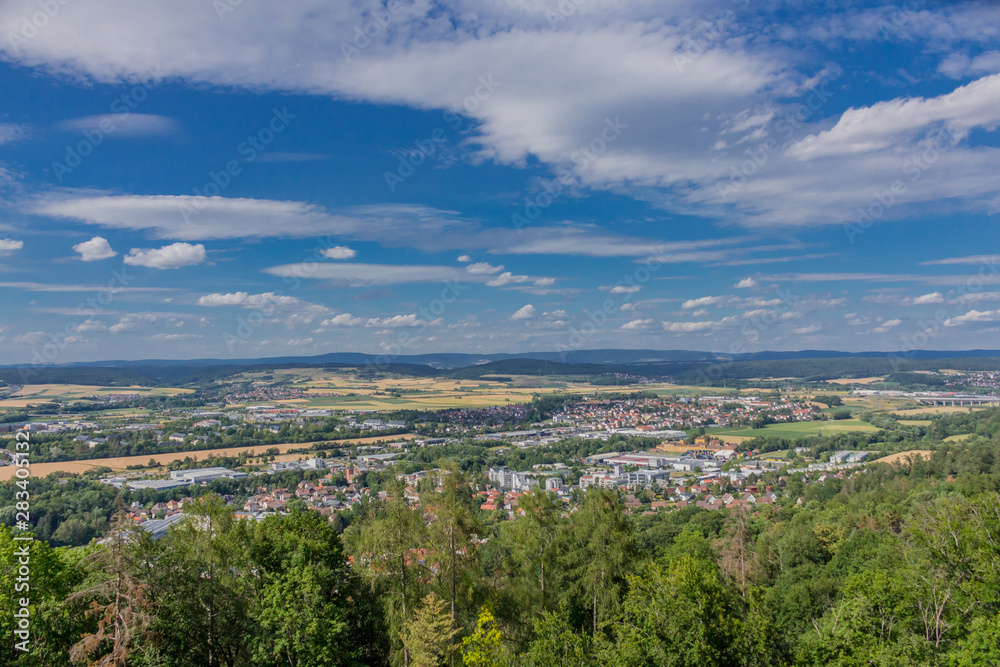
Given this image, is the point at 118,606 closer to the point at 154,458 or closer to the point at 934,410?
the point at 154,458

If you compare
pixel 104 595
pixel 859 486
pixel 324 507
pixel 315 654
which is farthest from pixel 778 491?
pixel 104 595

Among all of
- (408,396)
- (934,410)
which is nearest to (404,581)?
(934,410)

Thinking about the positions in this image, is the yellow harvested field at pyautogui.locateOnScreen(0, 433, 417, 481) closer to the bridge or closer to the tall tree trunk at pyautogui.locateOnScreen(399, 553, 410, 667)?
the tall tree trunk at pyautogui.locateOnScreen(399, 553, 410, 667)

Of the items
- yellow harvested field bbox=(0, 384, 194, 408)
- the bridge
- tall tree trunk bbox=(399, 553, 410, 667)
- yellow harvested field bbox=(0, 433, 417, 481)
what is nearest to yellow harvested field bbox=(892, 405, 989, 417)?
the bridge

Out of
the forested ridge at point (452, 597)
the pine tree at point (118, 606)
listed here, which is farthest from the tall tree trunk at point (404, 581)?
the pine tree at point (118, 606)

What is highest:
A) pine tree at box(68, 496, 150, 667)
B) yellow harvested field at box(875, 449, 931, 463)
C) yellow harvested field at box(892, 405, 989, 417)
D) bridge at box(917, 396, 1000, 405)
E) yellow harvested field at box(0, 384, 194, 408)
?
pine tree at box(68, 496, 150, 667)

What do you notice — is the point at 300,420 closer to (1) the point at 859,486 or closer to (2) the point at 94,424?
(2) the point at 94,424

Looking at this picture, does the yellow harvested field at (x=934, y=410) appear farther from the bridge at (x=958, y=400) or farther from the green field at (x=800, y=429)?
the green field at (x=800, y=429)
